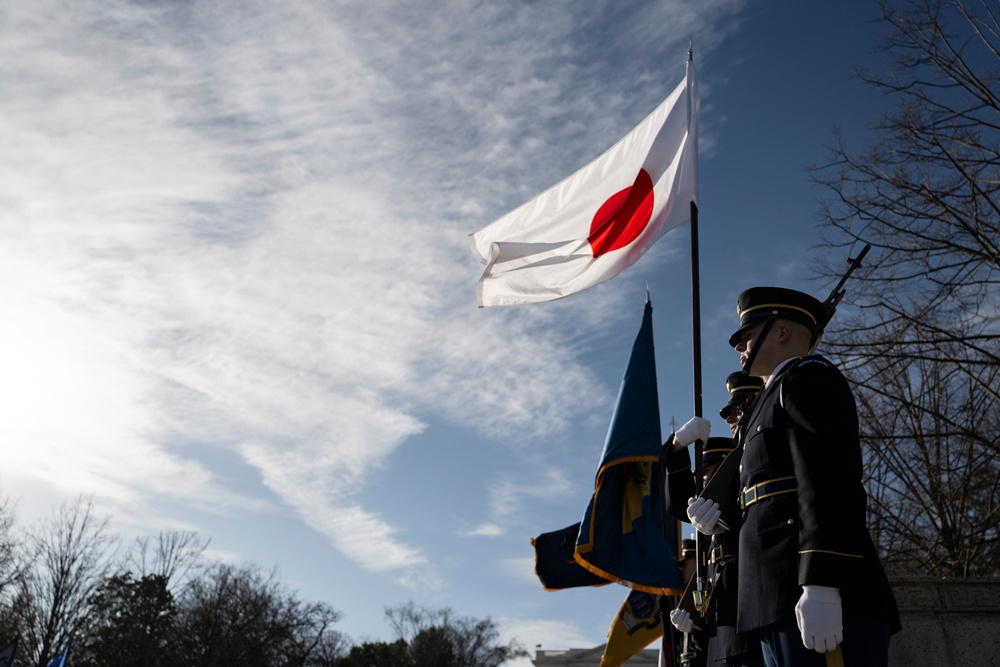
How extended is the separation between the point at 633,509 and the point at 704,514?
359 centimetres

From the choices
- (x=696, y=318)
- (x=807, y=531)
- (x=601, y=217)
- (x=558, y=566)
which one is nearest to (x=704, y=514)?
(x=807, y=531)

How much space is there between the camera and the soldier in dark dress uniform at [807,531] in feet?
9.78

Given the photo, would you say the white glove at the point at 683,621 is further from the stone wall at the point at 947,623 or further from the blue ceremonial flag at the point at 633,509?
the stone wall at the point at 947,623

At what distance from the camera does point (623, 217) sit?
7133mm

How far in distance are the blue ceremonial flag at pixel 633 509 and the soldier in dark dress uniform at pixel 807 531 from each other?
131 inches

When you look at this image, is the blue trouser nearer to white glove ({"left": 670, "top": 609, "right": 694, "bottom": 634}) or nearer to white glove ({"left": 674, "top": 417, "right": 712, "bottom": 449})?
white glove ({"left": 670, "top": 609, "right": 694, "bottom": 634})

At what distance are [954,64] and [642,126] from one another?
20.1ft

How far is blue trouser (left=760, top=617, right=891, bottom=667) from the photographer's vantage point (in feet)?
9.93

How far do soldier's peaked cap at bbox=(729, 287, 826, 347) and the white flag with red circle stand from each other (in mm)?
2584

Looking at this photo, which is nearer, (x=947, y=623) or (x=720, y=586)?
(x=720, y=586)

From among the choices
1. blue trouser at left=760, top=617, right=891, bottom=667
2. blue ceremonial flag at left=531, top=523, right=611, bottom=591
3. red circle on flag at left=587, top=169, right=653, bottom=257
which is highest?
red circle on flag at left=587, top=169, right=653, bottom=257

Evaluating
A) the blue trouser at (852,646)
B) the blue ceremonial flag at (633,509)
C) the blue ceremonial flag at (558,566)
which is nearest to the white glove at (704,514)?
the blue trouser at (852,646)

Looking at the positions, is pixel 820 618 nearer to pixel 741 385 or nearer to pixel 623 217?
pixel 741 385

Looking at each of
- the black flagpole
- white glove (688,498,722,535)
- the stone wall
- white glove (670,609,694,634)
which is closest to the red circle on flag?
the black flagpole
